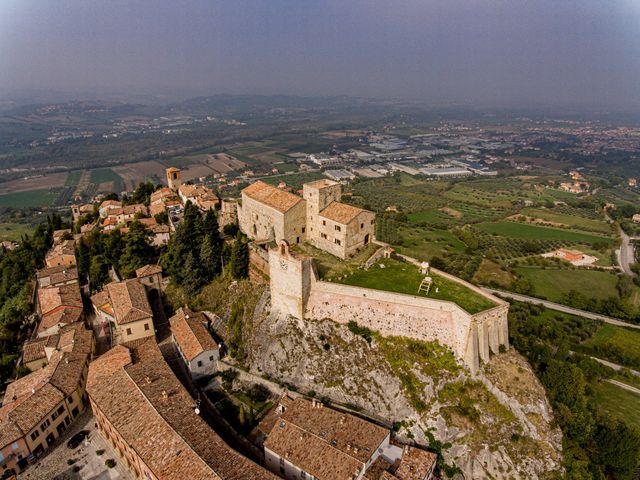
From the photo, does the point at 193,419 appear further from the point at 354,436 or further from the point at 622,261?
the point at 622,261

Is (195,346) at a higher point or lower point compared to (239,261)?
lower

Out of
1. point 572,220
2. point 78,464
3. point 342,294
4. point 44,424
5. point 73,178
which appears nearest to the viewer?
point 78,464

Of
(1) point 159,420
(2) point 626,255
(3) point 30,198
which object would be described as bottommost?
(3) point 30,198

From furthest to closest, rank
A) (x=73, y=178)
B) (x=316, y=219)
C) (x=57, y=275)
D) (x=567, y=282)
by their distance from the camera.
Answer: (x=73, y=178) → (x=567, y=282) → (x=57, y=275) → (x=316, y=219)

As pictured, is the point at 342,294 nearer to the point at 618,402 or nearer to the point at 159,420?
the point at 159,420

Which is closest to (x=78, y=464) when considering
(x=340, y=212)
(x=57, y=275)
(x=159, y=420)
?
(x=159, y=420)

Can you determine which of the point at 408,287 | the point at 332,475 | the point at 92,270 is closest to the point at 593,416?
the point at 408,287

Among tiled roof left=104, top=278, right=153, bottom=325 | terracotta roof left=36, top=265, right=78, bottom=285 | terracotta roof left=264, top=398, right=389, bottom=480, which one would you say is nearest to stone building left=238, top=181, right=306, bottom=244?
tiled roof left=104, top=278, right=153, bottom=325

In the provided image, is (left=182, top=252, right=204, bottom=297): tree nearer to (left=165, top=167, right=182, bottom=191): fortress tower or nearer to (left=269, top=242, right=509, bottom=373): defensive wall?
(left=269, top=242, right=509, bottom=373): defensive wall

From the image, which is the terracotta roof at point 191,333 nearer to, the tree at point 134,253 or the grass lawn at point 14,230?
the tree at point 134,253
